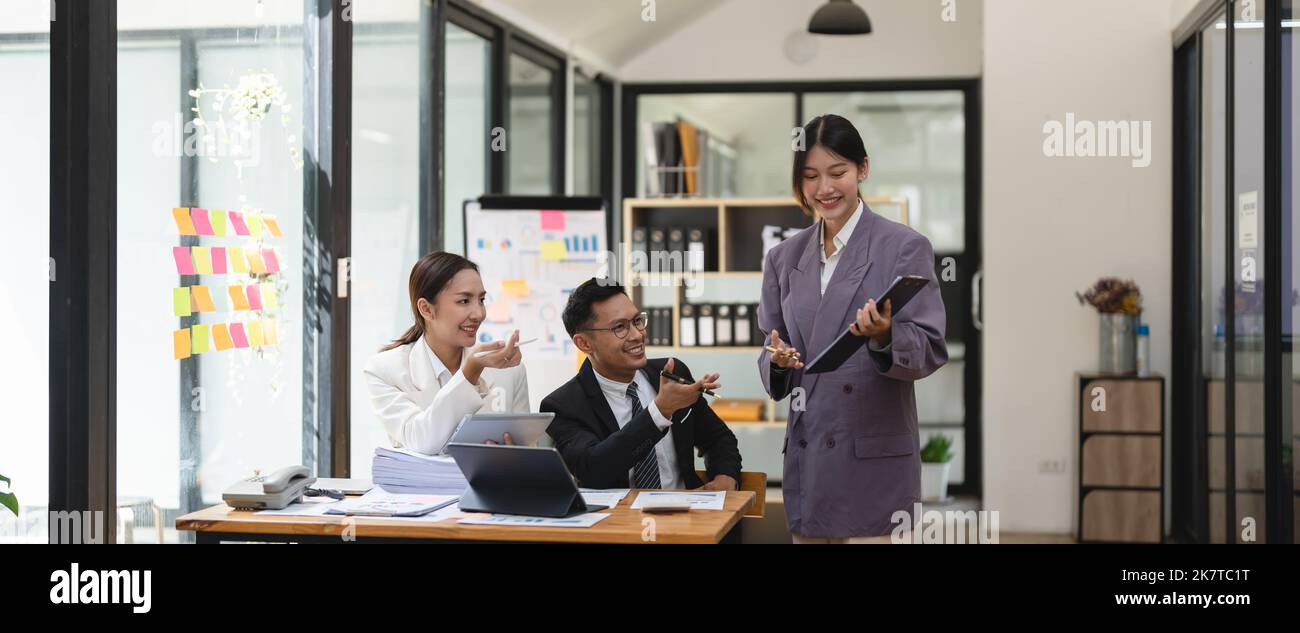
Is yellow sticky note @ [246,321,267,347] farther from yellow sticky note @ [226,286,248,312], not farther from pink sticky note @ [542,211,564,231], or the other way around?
pink sticky note @ [542,211,564,231]

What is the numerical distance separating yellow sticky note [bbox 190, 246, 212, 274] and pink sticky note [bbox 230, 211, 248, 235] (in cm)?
18

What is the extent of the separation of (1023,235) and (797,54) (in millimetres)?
2001

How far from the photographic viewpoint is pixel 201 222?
342 centimetres

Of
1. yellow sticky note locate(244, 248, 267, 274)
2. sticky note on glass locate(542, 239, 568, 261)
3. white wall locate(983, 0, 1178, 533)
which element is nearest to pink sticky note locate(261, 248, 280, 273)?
yellow sticky note locate(244, 248, 267, 274)

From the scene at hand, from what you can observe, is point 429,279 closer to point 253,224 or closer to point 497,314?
point 253,224

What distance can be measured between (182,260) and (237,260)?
0.30 meters

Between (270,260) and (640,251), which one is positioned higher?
(640,251)

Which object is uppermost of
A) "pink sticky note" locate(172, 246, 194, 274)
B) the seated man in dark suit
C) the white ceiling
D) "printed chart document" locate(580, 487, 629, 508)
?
the white ceiling

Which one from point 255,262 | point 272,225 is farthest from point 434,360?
point 272,225

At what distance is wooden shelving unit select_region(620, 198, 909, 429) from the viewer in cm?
629

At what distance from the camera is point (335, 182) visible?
4117mm

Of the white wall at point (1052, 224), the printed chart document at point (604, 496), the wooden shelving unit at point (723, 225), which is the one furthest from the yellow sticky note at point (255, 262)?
the white wall at point (1052, 224)

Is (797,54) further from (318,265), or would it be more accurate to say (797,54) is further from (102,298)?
(102,298)
